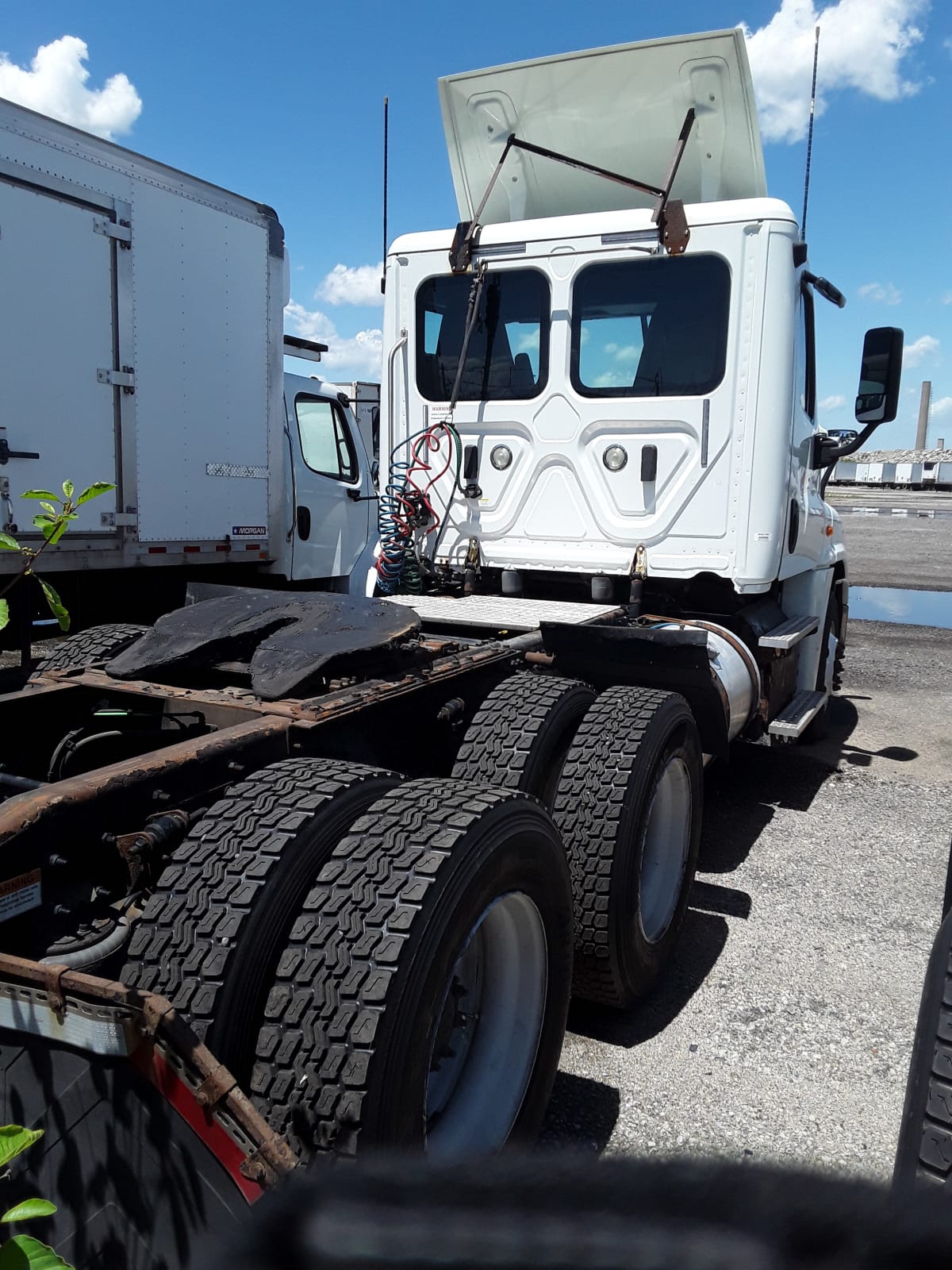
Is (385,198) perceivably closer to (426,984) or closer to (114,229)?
(114,229)

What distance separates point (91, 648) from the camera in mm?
3664

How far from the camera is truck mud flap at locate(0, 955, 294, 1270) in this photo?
1532mm

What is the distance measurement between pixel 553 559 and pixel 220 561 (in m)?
3.29

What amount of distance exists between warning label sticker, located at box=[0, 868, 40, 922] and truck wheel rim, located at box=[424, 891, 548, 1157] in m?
0.97

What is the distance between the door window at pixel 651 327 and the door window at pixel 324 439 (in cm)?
408

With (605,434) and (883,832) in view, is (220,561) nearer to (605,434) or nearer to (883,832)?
(605,434)

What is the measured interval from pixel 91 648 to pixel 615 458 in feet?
9.74

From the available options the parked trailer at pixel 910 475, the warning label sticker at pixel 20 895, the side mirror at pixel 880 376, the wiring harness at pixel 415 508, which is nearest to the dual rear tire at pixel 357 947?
the warning label sticker at pixel 20 895

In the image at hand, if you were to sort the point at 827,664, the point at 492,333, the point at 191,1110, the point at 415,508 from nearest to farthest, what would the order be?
1. the point at 191,1110
2. the point at 492,333
3. the point at 415,508
4. the point at 827,664

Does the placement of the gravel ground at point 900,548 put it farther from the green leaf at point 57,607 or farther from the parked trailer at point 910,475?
the parked trailer at point 910,475

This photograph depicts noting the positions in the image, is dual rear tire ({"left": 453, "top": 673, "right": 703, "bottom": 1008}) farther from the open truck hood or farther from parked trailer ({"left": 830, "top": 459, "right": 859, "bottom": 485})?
parked trailer ({"left": 830, "top": 459, "right": 859, "bottom": 485})

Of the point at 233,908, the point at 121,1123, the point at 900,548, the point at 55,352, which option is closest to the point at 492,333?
the point at 55,352

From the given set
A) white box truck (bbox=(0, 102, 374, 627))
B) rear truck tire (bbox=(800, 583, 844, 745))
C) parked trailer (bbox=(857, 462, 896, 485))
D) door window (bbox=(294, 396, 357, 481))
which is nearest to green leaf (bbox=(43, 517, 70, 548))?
white box truck (bbox=(0, 102, 374, 627))

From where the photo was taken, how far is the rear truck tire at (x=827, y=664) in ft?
22.4
